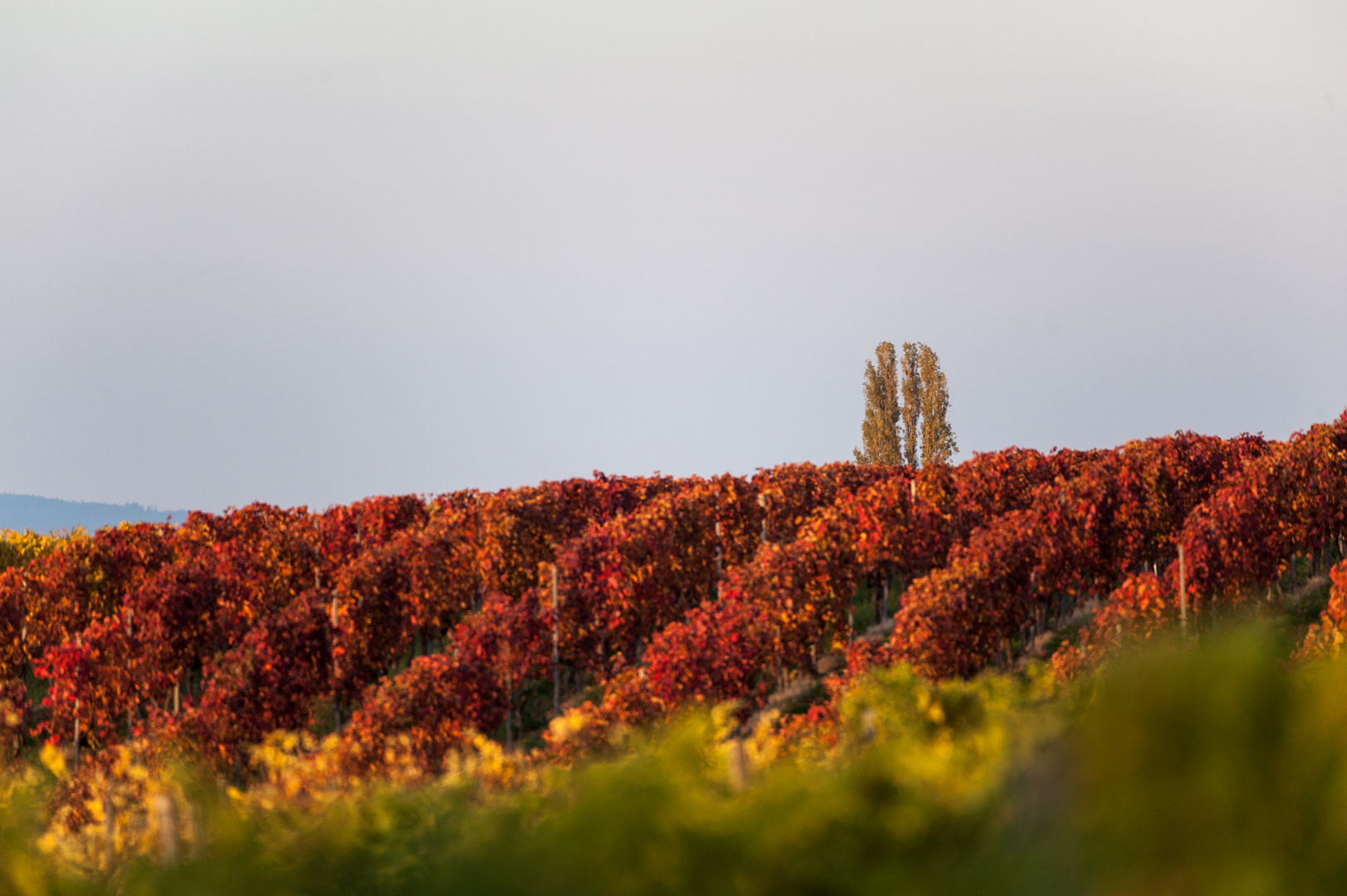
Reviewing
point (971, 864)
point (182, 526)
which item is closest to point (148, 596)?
point (182, 526)

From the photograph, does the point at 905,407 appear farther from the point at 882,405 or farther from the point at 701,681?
the point at 701,681

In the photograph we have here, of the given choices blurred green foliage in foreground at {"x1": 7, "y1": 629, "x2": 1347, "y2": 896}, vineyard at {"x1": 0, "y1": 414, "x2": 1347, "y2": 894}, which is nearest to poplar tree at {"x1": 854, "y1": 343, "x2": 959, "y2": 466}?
vineyard at {"x1": 0, "y1": 414, "x2": 1347, "y2": 894}

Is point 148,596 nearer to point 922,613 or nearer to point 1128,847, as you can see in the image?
point 922,613

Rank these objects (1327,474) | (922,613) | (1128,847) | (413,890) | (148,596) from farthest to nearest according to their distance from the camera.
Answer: (1327,474)
(148,596)
(922,613)
(413,890)
(1128,847)

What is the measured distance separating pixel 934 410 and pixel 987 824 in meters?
46.6

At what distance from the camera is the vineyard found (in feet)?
7.26

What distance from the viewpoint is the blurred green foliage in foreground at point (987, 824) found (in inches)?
78.4

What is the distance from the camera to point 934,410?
1882 inches

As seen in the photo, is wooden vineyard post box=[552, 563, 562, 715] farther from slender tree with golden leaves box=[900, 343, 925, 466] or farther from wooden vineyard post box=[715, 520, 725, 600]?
slender tree with golden leaves box=[900, 343, 925, 466]

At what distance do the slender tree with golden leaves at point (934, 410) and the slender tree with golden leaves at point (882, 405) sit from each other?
1.20 m

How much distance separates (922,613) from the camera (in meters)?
13.3

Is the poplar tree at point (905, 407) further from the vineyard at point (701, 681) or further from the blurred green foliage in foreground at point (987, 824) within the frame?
the blurred green foliage in foreground at point (987, 824)

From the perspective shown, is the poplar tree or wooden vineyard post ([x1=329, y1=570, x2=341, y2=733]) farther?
the poplar tree

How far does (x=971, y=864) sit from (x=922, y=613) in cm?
1153
